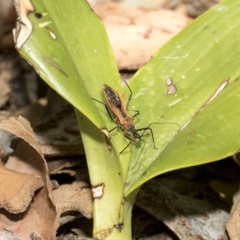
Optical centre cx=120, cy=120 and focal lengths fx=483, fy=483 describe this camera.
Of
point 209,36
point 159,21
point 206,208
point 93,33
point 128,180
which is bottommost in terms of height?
point 206,208

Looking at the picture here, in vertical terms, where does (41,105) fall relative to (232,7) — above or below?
below

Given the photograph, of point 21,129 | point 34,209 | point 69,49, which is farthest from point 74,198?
point 69,49

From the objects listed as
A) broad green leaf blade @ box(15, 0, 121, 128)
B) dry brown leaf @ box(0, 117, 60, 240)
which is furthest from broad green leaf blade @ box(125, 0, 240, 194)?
dry brown leaf @ box(0, 117, 60, 240)

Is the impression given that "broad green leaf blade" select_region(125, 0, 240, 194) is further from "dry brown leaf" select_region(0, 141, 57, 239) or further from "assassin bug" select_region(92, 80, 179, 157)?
"dry brown leaf" select_region(0, 141, 57, 239)

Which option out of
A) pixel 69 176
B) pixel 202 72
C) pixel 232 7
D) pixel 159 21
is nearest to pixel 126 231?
pixel 69 176

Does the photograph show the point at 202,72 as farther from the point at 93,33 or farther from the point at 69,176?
the point at 69,176

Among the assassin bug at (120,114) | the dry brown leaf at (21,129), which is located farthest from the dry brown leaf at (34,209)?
the assassin bug at (120,114)

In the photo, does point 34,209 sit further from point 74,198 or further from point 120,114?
point 120,114

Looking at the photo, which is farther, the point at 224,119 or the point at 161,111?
the point at 161,111
